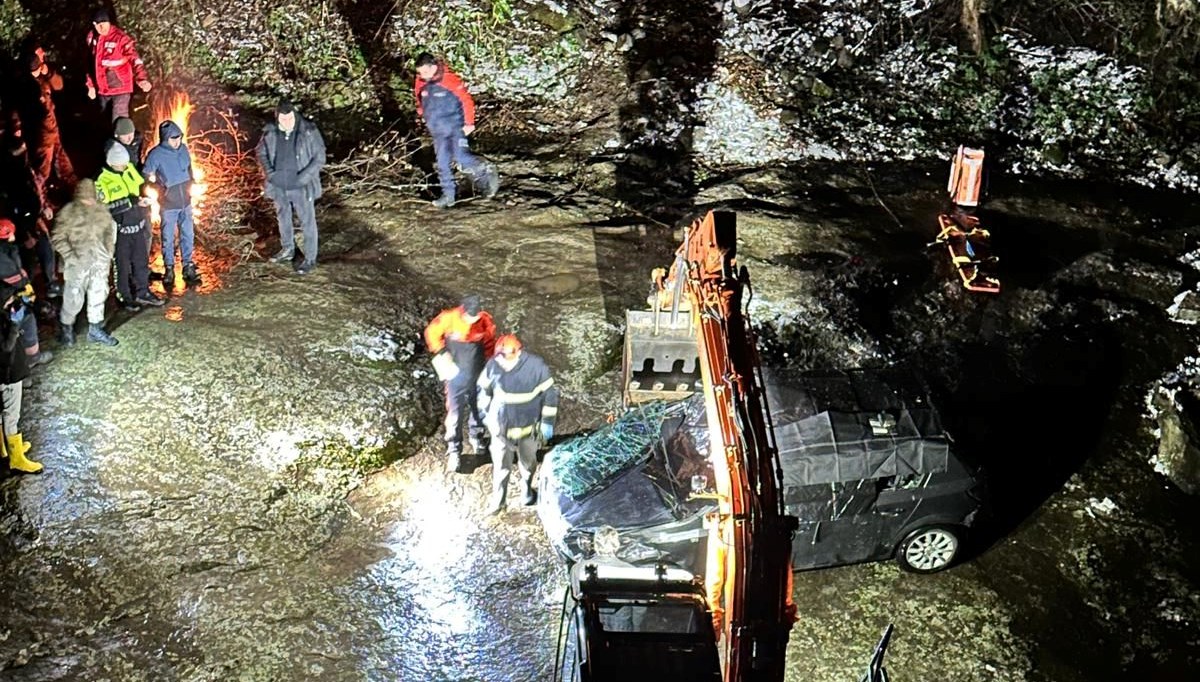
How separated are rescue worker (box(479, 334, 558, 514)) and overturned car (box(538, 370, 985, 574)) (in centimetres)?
35

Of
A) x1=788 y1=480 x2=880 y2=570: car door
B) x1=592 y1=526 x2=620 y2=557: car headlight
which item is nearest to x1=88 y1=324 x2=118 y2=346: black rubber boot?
x1=592 y1=526 x2=620 y2=557: car headlight

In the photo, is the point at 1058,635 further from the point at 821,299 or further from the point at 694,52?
the point at 694,52

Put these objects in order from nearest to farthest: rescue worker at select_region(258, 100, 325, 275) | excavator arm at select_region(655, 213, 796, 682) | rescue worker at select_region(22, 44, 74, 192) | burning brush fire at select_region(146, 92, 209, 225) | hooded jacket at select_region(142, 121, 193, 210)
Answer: excavator arm at select_region(655, 213, 796, 682) → hooded jacket at select_region(142, 121, 193, 210) → rescue worker at select_region(258, 100, 325, 275) → rescue worker at select_region(22, 44, 74, 192) → burning brush fire at select_region(146, 92, 209, 225)

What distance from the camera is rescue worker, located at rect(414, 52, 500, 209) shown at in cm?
1288

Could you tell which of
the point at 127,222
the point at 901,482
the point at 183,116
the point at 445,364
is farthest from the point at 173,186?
the point at 901,482

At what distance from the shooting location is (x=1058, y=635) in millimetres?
9289

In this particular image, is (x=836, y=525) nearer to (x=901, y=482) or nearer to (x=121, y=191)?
(x=901, y=482)

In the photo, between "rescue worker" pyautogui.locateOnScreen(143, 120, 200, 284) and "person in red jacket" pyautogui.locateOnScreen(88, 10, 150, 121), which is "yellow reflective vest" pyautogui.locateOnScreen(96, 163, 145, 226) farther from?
"person in red jacket" pyautogui.locateOnScreen(88, 10, 150, 121)

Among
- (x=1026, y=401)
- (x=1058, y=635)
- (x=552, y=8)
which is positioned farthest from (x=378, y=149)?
(x=1058, y=635)

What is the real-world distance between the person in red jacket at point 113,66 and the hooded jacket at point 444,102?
4092 mm

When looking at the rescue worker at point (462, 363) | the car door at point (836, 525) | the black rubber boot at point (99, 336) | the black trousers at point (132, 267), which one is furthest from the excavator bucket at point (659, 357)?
the black rubber boot at point (99, 336)

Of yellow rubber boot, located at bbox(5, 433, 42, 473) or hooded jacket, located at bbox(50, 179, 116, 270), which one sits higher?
hooded jacket, located at bbox(50, 179, 116, 270)

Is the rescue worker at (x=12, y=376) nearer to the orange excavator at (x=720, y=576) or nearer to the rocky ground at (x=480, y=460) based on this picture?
the rocky ground at (x=480, y=460)

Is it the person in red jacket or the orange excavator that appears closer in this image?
the orange excavator
